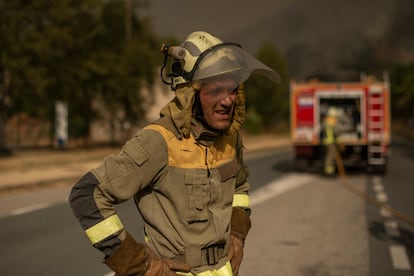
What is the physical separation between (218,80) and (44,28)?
2186 centimetres

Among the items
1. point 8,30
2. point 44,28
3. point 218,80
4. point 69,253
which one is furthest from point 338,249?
point 44,28

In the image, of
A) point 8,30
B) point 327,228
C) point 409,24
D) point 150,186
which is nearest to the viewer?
point 150,186

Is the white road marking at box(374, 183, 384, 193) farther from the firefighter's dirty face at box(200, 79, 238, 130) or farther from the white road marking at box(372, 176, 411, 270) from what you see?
the firefighter's dirty face at box(200, 79, 238, 130)

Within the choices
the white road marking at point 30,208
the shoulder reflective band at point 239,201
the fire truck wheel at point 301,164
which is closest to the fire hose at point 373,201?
the fire truck wheel at point 301,164

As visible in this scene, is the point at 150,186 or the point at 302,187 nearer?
the point at 150,186

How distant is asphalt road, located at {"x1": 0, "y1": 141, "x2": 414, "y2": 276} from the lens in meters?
5.88

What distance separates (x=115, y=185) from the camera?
2.06 metres

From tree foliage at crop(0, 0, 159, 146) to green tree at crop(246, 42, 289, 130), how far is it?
22.5 m

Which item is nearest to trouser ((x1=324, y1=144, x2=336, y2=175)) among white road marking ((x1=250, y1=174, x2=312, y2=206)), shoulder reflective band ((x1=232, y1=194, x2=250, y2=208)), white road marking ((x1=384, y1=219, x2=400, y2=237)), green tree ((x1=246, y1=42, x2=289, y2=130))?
white road marking ((x1=250, y1=174, x2=312, y2=206))

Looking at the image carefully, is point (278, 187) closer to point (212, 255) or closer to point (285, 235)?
point (285, 235)

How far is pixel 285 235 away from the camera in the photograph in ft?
24.3

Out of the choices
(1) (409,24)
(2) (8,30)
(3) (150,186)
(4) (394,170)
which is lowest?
(4) (394,170)

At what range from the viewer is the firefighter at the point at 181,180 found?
81.3 inches

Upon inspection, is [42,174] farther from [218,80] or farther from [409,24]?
[409,24]
